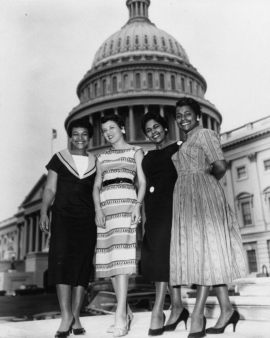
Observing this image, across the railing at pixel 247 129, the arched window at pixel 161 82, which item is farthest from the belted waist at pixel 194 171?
the arched window at pixel 161 82

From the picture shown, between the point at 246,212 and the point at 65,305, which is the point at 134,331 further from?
the point at 246,212

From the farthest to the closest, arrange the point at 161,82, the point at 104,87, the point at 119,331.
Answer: the point at 104,87 → the point at 161,82 → the point at 119,331

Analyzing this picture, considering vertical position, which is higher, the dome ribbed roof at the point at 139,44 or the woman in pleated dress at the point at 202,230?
the dome ribbed roof at the point at 139,44

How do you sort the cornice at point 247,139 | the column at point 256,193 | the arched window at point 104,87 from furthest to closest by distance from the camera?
the arched window at point 104,87 < the cornice at point 247,139 < the column at point 256,193

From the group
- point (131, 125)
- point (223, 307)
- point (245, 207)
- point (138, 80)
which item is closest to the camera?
point (223, 307)

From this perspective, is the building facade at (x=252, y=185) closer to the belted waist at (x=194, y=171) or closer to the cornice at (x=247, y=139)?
the cornice at (x=247, y=139)

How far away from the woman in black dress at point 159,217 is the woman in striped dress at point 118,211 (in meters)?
0.14

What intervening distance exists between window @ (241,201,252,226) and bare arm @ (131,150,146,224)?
34.5m

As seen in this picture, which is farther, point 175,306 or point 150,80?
point 150,80

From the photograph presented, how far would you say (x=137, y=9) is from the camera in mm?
67562

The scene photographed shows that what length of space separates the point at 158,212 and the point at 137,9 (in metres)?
69.4

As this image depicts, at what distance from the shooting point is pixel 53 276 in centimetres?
401

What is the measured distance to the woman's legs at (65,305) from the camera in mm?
3859

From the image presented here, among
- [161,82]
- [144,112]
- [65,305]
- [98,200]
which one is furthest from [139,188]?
[161,82]
